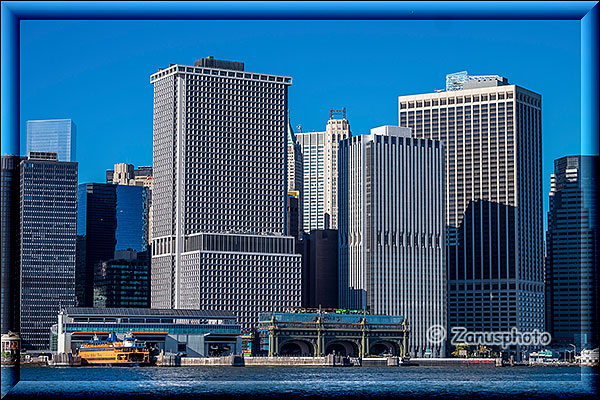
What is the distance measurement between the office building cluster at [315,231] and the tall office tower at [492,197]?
9.4 inches

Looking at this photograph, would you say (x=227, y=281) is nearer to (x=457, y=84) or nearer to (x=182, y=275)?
(x=182, y=275)

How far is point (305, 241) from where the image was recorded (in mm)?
175750

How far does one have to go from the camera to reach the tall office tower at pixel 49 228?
522ft

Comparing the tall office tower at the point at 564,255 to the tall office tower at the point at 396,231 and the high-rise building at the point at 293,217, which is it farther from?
the high-rise building at the point at 293,217

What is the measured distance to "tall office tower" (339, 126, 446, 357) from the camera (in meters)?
162

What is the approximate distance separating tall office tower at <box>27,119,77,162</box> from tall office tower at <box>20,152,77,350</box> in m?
3.64

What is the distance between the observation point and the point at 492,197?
579 ft

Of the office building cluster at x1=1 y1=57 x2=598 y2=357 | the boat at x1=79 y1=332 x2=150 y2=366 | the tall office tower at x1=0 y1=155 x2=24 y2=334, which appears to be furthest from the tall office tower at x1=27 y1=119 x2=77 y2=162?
the tall office tower at x1=0 y1=155 x2=24 y2=334

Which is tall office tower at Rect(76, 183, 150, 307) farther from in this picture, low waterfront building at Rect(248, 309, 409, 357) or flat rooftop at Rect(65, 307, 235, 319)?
low waterfront building at Rect(248, 309, 409, 357)

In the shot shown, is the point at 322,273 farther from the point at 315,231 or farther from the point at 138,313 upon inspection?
the point at 138,313

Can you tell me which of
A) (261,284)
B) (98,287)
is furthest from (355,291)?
(98,287)

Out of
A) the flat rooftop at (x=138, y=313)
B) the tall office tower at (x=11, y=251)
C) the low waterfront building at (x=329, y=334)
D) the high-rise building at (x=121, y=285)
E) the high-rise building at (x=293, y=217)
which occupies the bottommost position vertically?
the low waterfront building at (x=329, y=334)

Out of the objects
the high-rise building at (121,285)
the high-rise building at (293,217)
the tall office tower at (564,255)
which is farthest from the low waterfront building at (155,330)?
the tall office tower at (564,255)

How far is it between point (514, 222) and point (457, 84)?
26.0m
